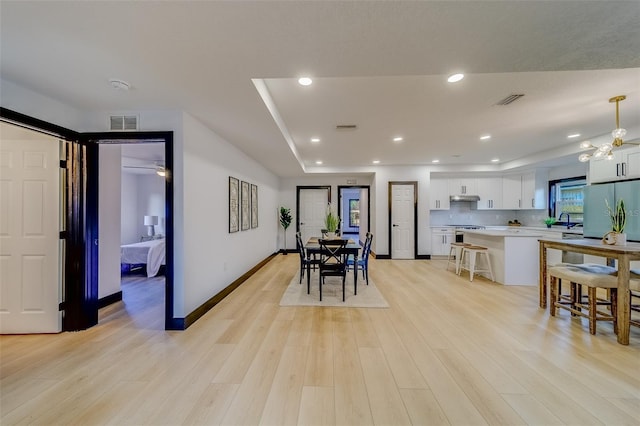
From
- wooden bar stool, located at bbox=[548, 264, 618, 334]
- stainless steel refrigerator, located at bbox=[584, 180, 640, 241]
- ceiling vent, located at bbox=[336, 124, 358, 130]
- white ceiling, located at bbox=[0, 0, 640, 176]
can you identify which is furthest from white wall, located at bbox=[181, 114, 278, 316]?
stainless steel refrigerator, located at bbox=[584, 180, 640, 241]

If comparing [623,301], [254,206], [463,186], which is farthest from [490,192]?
[254,206]

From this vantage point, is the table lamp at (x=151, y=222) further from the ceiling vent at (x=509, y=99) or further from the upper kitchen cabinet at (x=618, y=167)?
the upper kitchen cabinet at (x=618, y=167)

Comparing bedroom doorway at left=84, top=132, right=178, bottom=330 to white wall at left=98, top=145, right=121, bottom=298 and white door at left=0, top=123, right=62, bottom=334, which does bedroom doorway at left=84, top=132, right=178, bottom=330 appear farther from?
white door at left=0, top=123, right=62, bottom=334

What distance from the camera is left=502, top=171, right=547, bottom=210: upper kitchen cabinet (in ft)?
21.7

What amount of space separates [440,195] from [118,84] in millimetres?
7450

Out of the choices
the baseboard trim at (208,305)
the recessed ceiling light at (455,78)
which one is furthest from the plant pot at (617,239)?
the baseboard trim at (208,305)

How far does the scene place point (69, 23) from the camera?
1.49 meters

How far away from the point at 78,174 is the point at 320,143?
352cm

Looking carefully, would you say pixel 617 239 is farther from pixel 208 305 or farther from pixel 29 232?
pixel 29 232

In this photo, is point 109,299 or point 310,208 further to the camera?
point 310,208

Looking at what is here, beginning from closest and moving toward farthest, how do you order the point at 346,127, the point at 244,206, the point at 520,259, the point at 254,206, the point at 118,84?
1. the point at 118,84
2. the point at 346,127
3. the point at 520,259
4. the point at 244,206
5. the point at 254,206

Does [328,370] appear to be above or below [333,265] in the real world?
below

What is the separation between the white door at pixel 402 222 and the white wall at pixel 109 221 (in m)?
6.05

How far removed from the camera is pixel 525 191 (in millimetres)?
6910
